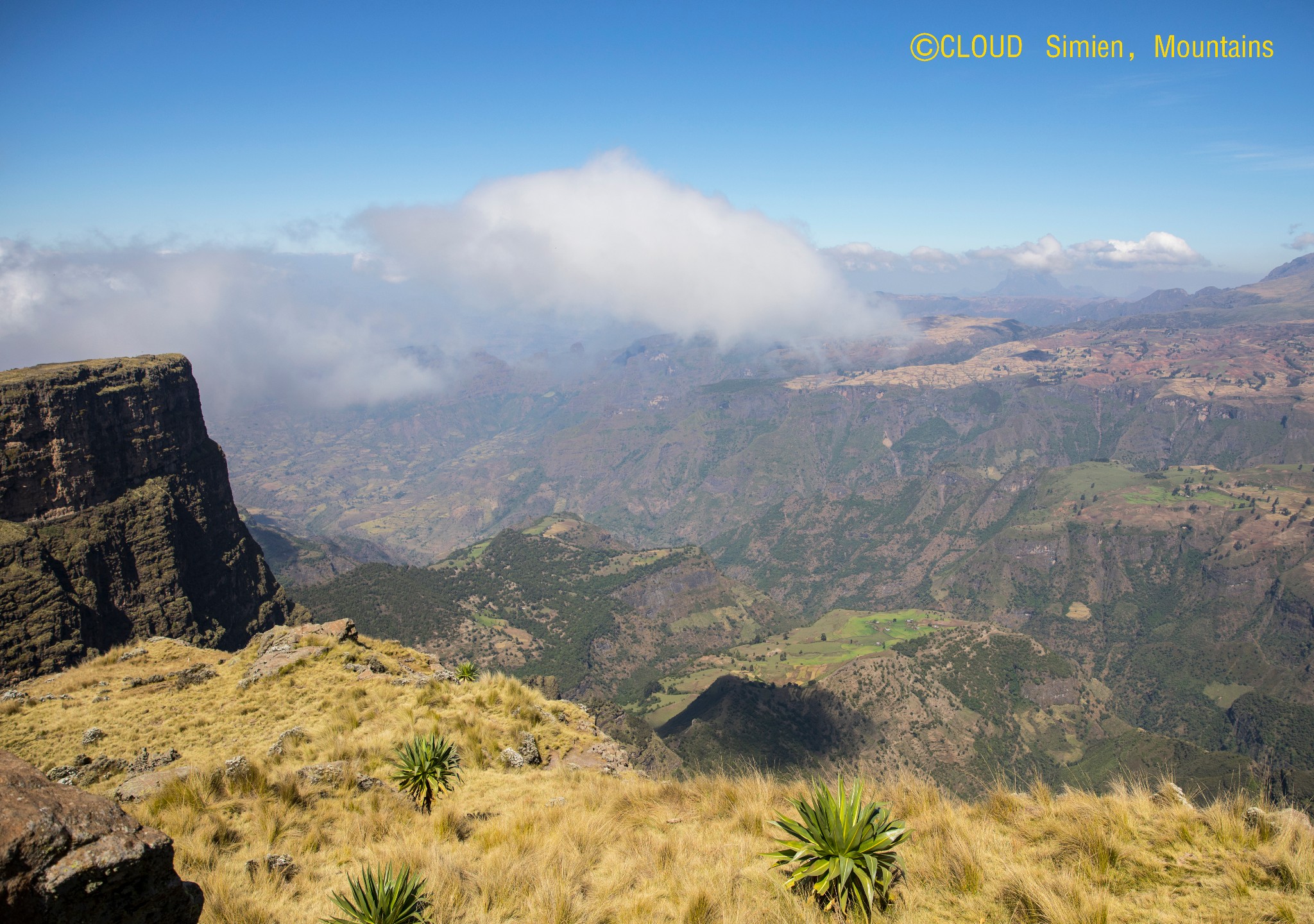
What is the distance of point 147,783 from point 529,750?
30.8 ft

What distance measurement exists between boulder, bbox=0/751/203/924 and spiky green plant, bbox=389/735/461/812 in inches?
307

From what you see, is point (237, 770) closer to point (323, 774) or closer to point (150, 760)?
point (323, 774)

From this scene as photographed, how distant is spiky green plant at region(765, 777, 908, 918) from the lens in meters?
8.25

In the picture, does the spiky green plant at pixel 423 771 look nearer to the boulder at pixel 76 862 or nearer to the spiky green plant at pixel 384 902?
the spiky green plant at pixel 384 902

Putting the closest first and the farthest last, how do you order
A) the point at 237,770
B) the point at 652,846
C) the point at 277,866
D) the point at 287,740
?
the point at 277,866 < the point at 652,846 < the point at 237,770 < the point at 287,740

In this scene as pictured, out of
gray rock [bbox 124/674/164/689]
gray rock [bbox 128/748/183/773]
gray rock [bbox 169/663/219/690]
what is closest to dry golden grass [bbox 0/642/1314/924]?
gray rock [bbox 128/748/183/773]

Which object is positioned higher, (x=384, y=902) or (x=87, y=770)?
(x=384, y=902)

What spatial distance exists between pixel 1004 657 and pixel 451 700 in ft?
701

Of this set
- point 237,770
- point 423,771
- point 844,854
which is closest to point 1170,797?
point 844,854

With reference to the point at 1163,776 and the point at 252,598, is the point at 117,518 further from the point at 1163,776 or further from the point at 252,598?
the point at 1163,776

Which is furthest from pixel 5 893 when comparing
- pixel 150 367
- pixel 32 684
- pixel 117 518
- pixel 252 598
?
pixel 150 367

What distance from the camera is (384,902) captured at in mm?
7898

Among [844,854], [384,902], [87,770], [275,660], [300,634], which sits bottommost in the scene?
[300,634]

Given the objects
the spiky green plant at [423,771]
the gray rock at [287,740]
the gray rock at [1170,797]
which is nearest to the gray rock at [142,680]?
the gray rock at [287,740]
